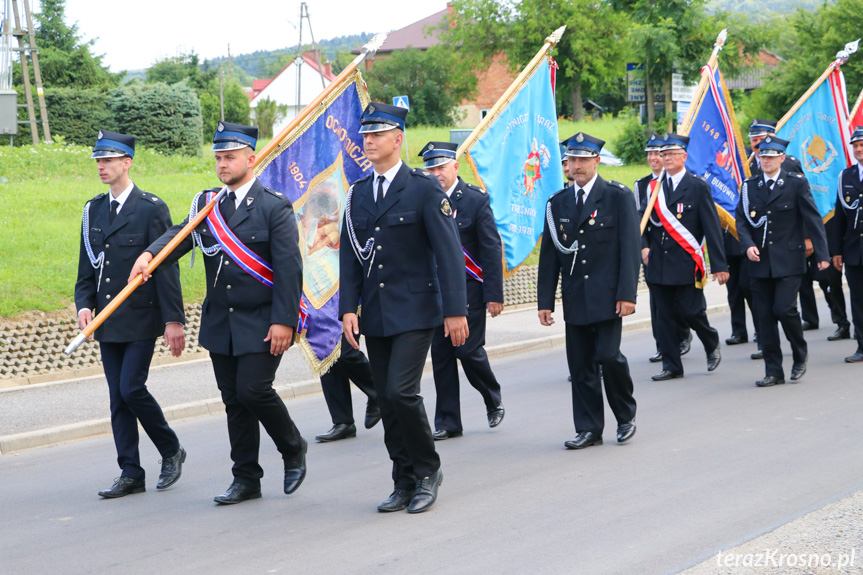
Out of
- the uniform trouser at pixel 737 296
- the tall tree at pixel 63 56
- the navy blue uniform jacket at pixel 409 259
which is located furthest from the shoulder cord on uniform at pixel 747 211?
the tall tree at pixel 63 56

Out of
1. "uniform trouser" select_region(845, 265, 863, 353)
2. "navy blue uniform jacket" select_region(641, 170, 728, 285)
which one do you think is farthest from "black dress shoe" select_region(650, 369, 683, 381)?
"uniform trouser" select_region(845, 265, 863, 353)

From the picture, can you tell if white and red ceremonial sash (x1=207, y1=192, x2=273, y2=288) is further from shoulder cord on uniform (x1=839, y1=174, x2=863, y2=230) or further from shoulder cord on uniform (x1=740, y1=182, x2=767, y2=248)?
shoulder cord on uniform (x1=839, y1=174, x2=863, y2=230)

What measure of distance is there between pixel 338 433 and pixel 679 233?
13.3ft

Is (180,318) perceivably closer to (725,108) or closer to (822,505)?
(822,505)

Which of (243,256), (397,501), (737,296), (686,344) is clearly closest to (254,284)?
(243,256)

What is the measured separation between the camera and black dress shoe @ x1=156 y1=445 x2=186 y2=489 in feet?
22.1

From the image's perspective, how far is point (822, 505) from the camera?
5641mm

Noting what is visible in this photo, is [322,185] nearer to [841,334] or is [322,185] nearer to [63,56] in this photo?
[841,334]

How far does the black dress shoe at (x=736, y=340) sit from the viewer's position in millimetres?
12781

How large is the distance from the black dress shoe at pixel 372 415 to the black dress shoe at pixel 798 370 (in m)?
3.99

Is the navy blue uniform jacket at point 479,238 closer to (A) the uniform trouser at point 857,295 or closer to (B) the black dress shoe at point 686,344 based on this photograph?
(B) the black dress shoe at point 686,344

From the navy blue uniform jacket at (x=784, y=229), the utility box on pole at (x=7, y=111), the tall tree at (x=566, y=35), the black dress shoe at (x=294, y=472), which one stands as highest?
the tall tree at (x=566, y=35)

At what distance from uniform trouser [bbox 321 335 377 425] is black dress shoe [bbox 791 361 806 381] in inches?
163

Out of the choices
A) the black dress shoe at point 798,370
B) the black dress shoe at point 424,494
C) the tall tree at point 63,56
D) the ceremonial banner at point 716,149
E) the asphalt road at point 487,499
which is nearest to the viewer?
the asphalt road at point 487,499
